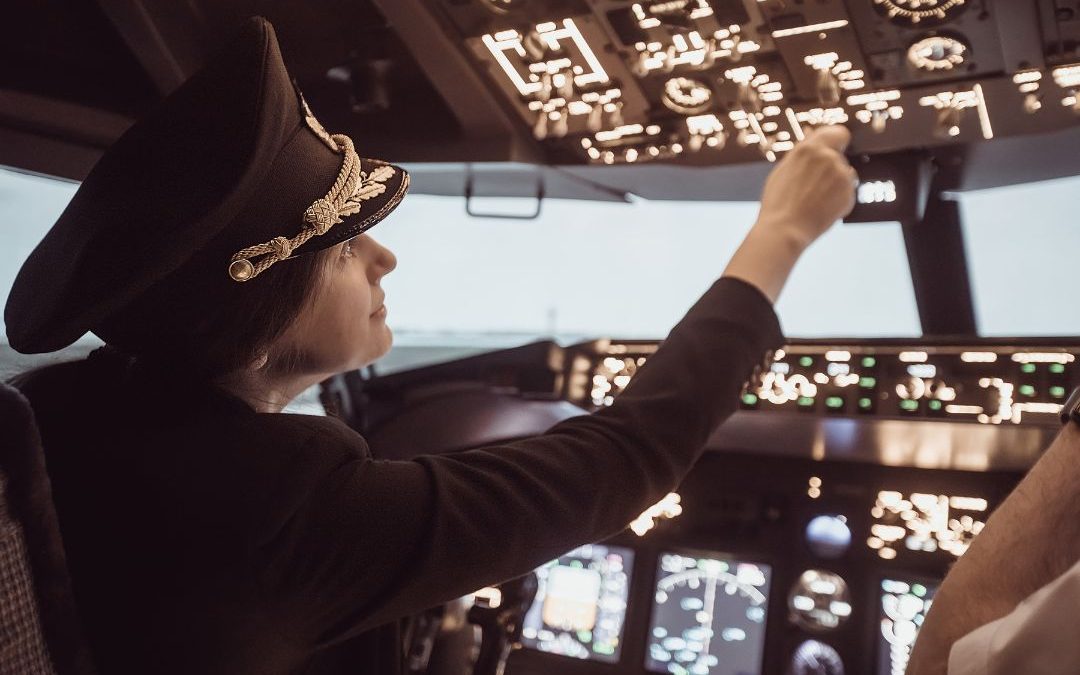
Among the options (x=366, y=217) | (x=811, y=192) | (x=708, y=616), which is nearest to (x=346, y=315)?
(x=366, y=217)

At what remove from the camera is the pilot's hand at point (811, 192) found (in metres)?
0.83

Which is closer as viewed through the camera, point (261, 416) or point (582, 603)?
point (261, 416)

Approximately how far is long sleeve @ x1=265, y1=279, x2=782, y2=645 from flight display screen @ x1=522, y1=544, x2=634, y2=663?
1.28 m

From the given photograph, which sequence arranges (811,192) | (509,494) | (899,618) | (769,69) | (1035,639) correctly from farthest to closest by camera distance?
(899,618), (769,69), (811,192), (509,494), (1035,639)

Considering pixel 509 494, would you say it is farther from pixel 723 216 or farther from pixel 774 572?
pixel 723 216

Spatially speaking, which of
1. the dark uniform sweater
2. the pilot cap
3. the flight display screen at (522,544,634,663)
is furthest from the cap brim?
the flight display screen at (522,544,634,663)

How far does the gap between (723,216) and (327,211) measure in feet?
5.58

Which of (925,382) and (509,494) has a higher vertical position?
(925,382)

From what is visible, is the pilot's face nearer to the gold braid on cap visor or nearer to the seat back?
the gold braid on cap visor

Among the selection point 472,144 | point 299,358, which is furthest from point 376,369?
point 299,358

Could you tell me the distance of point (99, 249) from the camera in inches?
28.0

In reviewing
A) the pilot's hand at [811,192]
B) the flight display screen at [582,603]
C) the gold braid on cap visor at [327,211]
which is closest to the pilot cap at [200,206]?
the gold braid on cap visor at [327,211]

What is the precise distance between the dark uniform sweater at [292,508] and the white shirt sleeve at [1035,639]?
0.87ft

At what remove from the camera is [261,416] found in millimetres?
753
